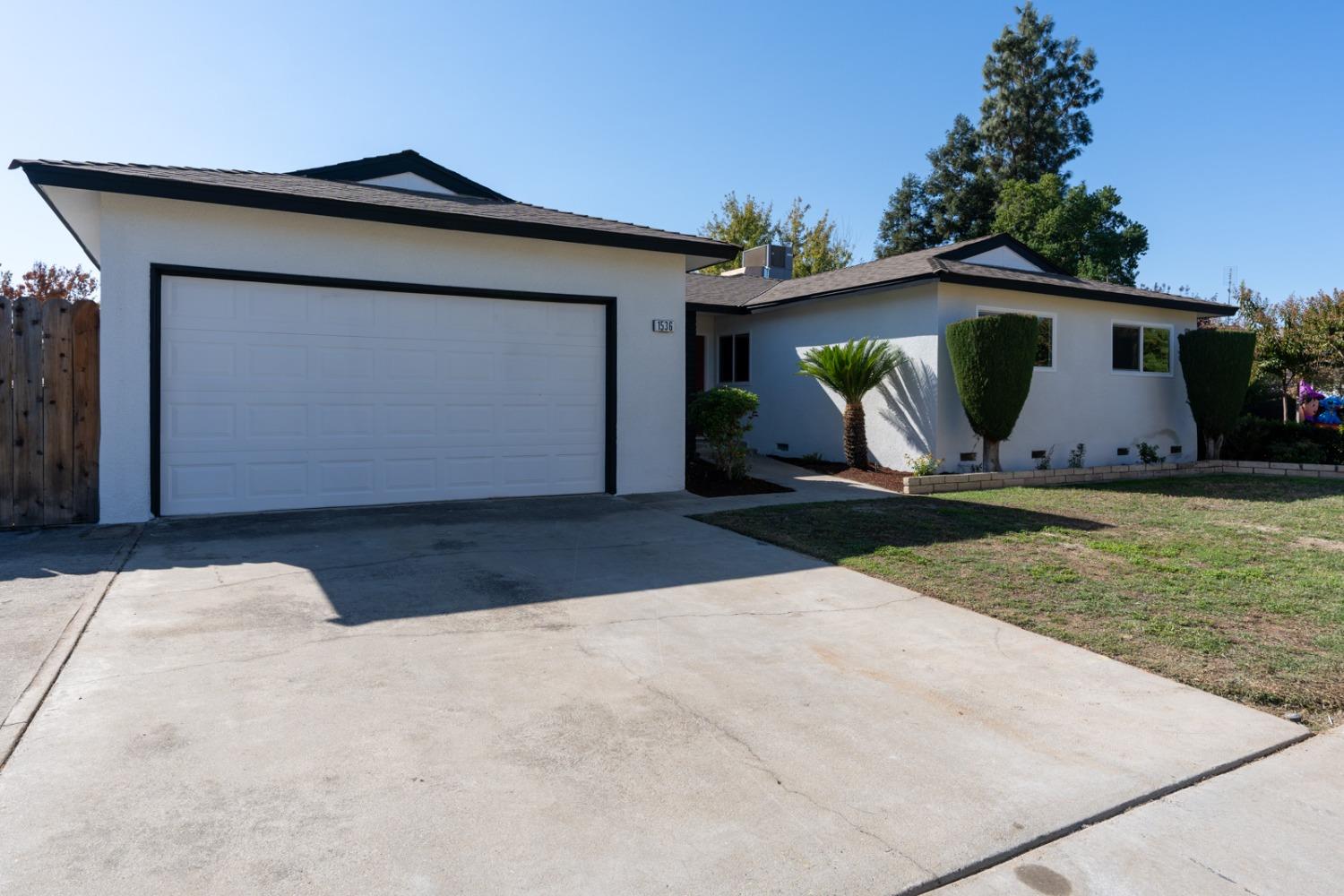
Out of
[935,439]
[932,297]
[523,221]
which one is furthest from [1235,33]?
[523,221]

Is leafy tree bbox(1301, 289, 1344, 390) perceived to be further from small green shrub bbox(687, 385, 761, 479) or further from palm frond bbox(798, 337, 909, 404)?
small green shrub bbox(687, 385, 761, 479)

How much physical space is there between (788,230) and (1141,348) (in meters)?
20.0

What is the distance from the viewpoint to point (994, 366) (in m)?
11.5

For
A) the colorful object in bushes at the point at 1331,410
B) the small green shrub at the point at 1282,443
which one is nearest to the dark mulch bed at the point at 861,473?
the small green shrub at the point at 1282,443

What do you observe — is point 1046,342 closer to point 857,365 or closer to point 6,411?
point 857,365

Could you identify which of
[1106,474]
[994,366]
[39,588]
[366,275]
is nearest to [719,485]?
[994,366]

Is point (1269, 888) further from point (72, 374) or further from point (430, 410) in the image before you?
point (72, 374)

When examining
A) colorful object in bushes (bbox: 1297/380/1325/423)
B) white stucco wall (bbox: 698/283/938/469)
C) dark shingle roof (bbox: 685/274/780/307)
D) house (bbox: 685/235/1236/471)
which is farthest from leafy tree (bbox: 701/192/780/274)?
colorful object in bushes (bbox: 1297/380/1325/423)

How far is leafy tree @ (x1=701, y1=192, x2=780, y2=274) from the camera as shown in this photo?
32625mm

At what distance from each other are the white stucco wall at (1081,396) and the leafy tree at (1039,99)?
80.7 feet

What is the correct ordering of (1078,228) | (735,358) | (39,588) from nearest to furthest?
1. (39,588)
2. (735,358)
3. (1078,228)

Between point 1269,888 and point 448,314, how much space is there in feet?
27.9

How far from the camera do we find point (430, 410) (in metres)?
9.04

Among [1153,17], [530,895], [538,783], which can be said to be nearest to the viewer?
[530,895]
